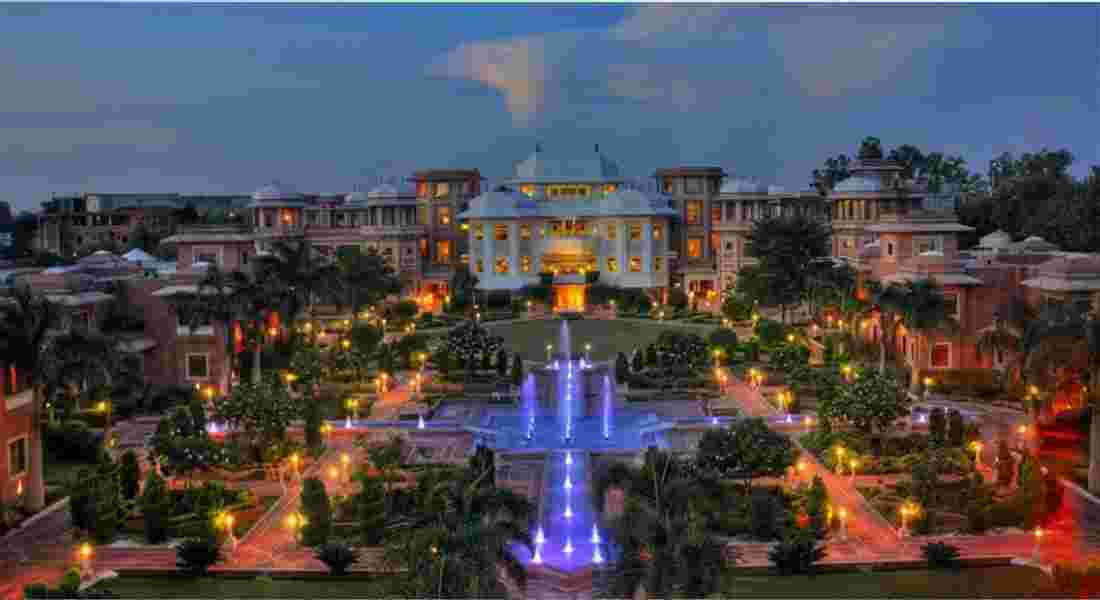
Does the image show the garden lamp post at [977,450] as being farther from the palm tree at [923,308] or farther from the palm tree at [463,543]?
the palm tree at [463,543]

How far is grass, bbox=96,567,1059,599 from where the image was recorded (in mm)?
19250

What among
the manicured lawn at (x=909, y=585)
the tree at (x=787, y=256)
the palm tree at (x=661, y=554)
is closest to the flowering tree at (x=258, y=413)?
the manicured lawn at (x=909, y=585)

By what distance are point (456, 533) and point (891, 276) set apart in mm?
31931

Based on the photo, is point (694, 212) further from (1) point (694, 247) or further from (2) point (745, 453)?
(2) point (745, 453)

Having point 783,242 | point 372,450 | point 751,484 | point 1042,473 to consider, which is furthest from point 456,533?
point 783,242

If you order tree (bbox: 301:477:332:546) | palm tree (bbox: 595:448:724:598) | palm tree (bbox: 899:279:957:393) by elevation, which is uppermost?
palm tree (bbox: 899:279:957:393)

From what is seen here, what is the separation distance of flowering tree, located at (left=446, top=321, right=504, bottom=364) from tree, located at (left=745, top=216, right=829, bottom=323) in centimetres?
1715

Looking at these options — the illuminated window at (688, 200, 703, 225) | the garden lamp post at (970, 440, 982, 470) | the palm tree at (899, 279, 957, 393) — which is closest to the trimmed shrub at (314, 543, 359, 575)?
the garden lamp post at (970, 440, 982, 470)

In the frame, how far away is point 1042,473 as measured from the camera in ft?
76.9

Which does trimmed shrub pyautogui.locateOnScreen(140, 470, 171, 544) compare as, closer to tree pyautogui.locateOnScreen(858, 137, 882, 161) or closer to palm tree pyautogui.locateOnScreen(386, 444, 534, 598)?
palm tree pyautogui.locateOnScreen(386, 444, 534, 598)

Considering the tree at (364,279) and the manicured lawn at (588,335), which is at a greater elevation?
the tree at (364,279)

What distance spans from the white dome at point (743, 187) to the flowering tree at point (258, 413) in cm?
4715

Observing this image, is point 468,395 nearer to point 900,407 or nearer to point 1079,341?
point 900,407

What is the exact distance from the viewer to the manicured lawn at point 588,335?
164ft
